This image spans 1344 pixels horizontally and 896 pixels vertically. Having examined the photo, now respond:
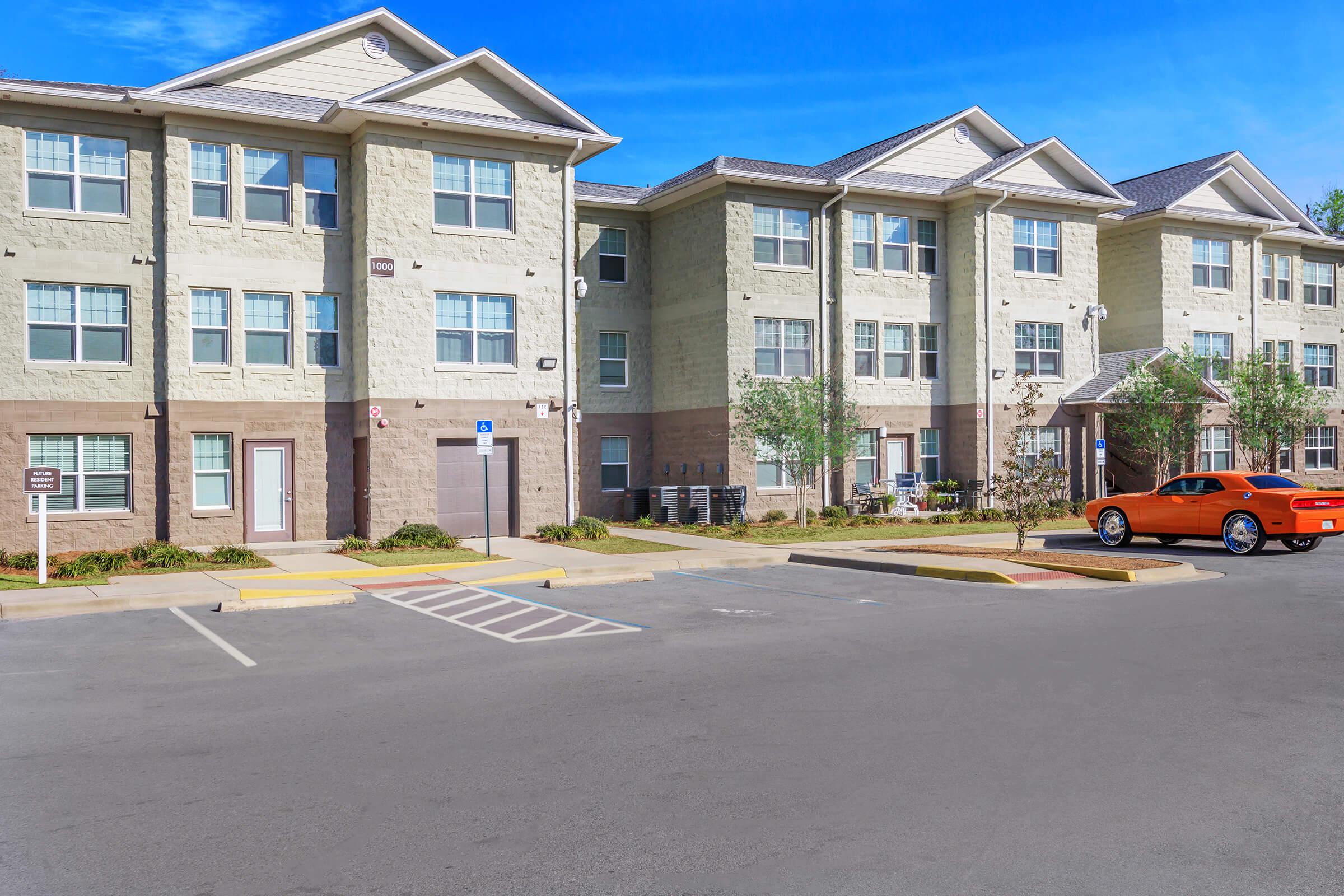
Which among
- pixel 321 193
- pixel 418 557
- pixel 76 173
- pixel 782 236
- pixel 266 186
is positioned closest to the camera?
pixel 418 557

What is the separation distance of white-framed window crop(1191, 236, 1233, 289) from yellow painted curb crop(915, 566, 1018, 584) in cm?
2305

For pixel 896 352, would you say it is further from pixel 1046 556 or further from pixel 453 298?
pixel 453 298

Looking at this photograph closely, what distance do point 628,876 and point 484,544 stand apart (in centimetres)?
1895

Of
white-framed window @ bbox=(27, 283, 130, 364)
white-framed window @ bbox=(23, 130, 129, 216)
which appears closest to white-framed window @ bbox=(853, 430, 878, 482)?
white-framed window @ bbox=(27, 283, 130, 364)

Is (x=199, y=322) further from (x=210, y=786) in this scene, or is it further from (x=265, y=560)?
(x=210, y=786)

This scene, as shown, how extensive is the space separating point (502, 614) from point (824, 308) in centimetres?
1776

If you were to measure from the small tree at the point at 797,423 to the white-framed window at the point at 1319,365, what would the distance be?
2088 cm

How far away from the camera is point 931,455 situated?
3262cm

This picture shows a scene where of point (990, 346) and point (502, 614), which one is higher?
point (990, 346)

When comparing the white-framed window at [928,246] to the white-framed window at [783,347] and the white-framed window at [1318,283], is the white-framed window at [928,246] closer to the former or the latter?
the white-framed window at [783,347]

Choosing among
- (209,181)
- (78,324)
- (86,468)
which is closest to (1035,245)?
(209,181)

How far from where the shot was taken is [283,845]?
582cm

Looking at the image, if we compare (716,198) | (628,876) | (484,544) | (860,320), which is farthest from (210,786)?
(860,320)

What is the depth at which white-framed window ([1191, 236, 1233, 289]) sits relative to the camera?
36.5m
